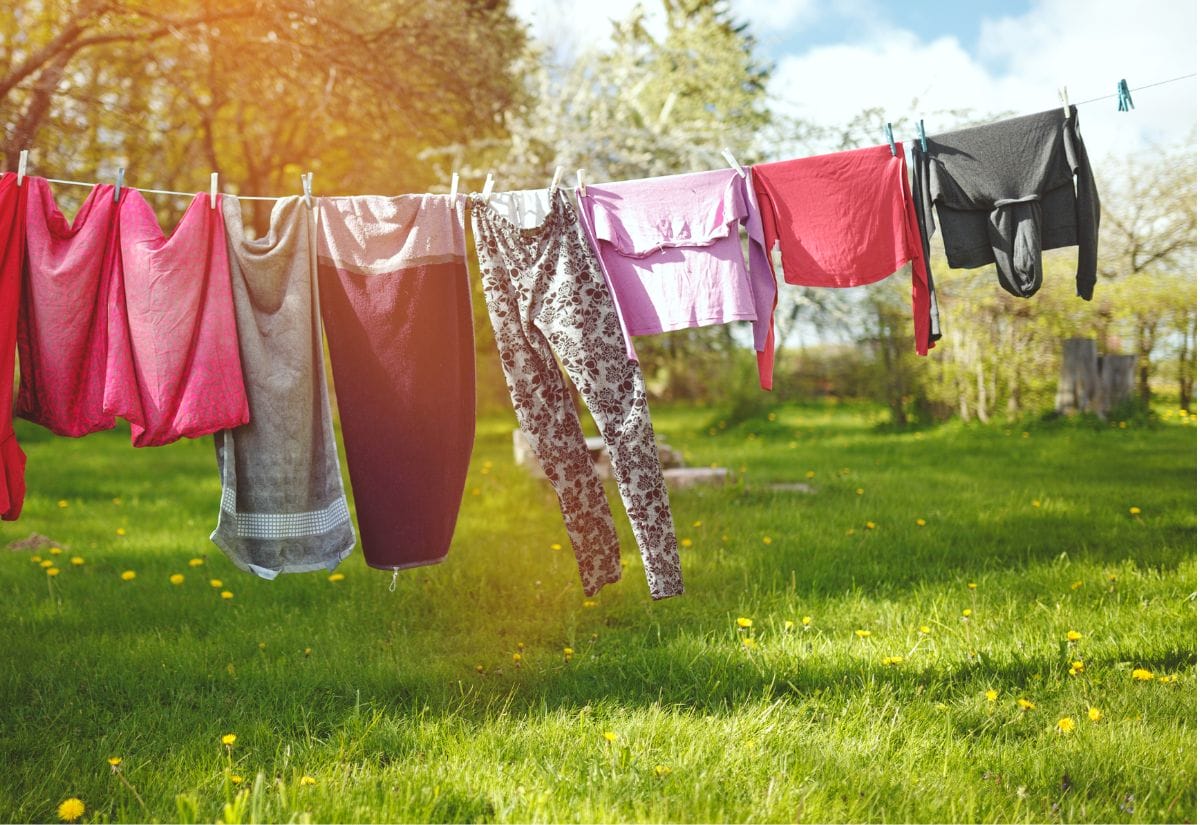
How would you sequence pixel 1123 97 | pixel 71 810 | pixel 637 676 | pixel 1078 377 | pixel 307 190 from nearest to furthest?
1. pixel 71 810
2. pixel 307 190
3. pixel 1123 97
4. pixel 637 676
5. pixel 1078 377

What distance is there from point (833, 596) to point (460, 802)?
2.14m

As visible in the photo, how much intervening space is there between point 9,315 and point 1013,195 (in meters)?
3.10

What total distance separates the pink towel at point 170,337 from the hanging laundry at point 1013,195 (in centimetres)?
229

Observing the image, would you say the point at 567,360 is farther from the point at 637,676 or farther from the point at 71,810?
the point at 71,810

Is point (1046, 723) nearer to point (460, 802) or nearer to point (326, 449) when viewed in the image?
point (460, 802)

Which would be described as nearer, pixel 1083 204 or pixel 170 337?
pixel 170 337

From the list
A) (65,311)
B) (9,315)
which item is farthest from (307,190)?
(9,315)

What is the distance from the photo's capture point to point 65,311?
2619mm

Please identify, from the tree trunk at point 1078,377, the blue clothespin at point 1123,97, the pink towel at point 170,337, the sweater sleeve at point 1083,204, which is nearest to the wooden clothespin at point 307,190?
the pink towel at point 170,337

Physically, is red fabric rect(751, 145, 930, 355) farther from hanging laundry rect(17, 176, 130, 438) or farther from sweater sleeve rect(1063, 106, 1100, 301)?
hanging laundry rect(17, 176, 130, 438)

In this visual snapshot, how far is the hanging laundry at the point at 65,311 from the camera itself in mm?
2605

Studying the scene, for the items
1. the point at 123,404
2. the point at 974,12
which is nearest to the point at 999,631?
the point at 123,404

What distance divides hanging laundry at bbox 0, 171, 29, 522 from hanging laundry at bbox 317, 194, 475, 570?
82cm

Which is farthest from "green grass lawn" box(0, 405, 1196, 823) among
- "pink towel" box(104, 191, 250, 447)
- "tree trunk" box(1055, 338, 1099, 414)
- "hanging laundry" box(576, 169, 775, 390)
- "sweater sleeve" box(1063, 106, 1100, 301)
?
"tree trunk" box(1055, 338, 1099, 414)
